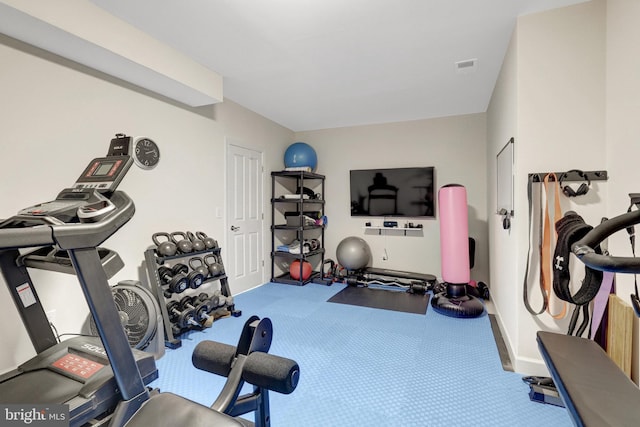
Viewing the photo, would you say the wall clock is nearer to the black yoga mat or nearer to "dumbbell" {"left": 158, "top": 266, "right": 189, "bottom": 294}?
"dumbbell" {"left": 158, "top": 266, "right": 189, "bottom": 294}

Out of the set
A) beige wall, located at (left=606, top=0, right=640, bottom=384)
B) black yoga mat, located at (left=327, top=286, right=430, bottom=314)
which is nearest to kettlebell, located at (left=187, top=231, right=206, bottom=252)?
black yoga mat, located at (left=327, top=286, right=430, bottom=314)

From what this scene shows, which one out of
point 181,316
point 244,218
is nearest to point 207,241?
point 181,316

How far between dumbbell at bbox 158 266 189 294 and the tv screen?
3049 millimetres

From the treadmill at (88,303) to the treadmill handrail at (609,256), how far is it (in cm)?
159

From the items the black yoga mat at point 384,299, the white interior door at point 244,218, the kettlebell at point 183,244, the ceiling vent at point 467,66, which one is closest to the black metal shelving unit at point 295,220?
the white interior door at point 244,218

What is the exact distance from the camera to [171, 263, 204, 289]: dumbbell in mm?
3002

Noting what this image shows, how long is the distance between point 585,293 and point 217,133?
12.7ft

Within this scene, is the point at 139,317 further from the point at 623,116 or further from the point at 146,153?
the point at 623,116

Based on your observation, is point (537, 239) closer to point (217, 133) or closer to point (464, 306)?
point (464, 306)

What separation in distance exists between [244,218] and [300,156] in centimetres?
147

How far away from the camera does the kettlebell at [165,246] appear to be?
292 cm

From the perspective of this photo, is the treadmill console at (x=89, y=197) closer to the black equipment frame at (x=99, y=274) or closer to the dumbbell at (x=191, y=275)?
the black equipment frame at (x=99, y=274)

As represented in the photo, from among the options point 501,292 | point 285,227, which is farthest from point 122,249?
point 501,292

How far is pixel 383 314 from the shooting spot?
3.51m
